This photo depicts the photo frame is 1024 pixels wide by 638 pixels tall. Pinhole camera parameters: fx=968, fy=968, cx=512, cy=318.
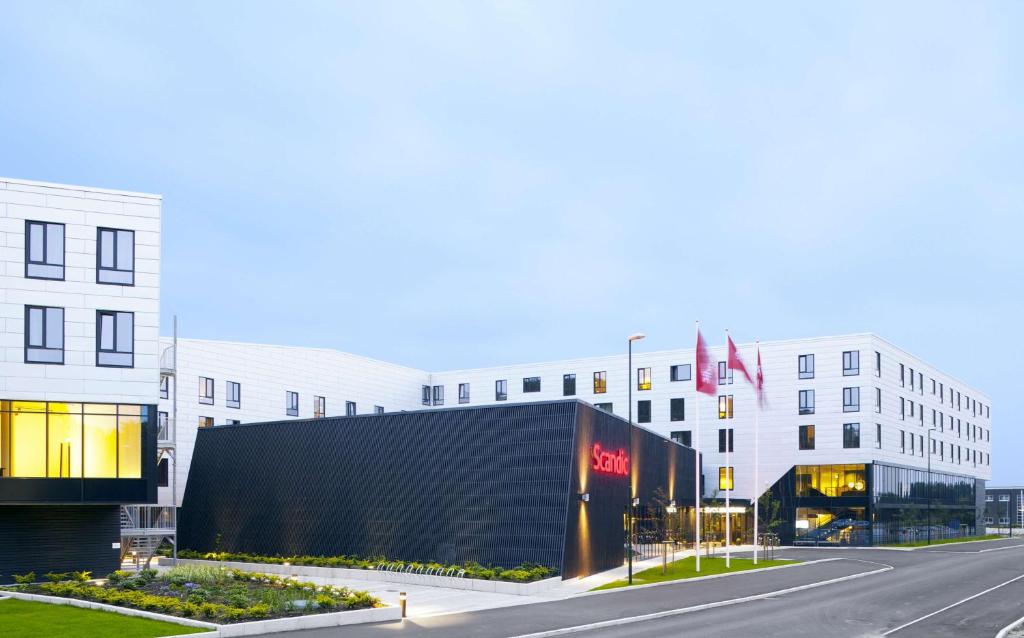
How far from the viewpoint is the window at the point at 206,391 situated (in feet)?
204

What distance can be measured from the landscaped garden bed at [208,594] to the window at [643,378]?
52.2 metres

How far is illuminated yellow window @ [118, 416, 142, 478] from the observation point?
129ft

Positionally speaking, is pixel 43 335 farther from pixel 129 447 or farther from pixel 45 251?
pixel 129 447

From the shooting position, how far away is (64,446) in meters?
37.9

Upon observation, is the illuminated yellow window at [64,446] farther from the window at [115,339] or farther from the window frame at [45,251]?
the window frame at [45,251]

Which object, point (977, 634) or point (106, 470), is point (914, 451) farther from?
point (106, 470)

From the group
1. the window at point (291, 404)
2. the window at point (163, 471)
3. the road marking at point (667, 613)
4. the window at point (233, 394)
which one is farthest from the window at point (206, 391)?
the road marking at point (667, 613)

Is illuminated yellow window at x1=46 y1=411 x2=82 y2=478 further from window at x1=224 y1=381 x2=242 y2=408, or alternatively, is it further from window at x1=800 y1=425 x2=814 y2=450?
window at x1=800 y1=425 x2=814 y2=450

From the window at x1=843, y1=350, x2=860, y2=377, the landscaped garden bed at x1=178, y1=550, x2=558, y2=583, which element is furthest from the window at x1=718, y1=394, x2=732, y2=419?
the landscaped garden bed at x1=178, y1=550, x2=558, y2=583

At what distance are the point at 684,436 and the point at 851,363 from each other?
15196 millimetres

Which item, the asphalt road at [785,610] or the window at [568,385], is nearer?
the asphalt road at [785,610]

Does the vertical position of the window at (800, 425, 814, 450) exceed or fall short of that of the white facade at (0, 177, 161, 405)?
it falls short

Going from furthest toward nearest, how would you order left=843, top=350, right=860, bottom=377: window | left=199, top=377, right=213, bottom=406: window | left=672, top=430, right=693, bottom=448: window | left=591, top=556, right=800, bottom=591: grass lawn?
left=672, top=430, right=693, bottom=448: window < left=843, top=350, right=860, bottom=377: window < left=199, top=377, right=213, bottom=406: window < left=591, top=556, right=800, bottom=591: grass lawn

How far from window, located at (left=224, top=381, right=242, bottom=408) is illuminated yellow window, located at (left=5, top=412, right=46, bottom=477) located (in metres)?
26.3
